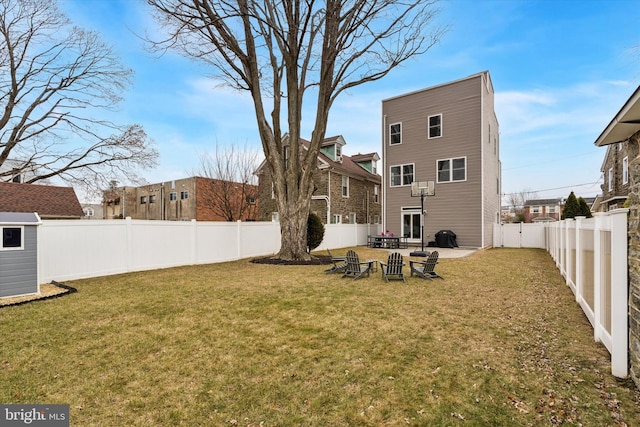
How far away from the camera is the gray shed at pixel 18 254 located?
240 inches

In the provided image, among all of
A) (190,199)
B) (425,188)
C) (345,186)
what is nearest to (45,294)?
(425,188)

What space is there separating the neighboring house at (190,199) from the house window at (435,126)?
15.2 meters

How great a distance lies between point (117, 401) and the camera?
9.07ft

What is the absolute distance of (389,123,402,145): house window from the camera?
66.0 feet

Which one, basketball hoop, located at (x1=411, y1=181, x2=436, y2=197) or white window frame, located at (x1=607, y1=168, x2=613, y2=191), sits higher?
white window frame, located at (x1=607, y1=168, x2=613, y2=191)

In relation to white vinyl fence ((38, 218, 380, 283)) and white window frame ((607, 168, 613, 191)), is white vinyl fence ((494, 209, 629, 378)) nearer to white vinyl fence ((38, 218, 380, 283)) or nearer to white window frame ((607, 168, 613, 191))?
white vinyl fence ((38, 218, 380, 283))

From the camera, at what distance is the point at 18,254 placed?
6.26m

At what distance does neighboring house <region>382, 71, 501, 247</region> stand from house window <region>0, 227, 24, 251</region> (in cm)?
1777

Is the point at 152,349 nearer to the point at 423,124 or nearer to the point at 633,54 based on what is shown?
the point at 633,54

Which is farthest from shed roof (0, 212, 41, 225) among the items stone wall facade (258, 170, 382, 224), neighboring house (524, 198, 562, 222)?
neighboring house (524, 198, 562, 222)

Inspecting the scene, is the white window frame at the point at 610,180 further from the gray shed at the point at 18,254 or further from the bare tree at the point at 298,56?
the gray shed at the point at 18,254

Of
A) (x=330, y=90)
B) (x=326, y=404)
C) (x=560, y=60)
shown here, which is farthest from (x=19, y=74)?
(x=560, y=60)

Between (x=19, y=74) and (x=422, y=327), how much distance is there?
19.2 m

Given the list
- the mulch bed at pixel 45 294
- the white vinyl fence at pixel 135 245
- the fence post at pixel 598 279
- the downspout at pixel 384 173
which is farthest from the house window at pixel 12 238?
the downspout at pixel 384 173
